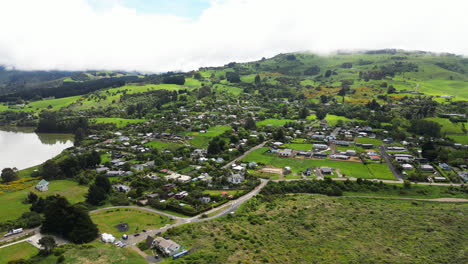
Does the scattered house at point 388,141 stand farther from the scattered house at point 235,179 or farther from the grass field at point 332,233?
the scattered house at point 235,179

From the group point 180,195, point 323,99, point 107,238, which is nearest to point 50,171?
point 180,195

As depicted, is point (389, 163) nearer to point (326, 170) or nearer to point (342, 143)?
point (342, 143)

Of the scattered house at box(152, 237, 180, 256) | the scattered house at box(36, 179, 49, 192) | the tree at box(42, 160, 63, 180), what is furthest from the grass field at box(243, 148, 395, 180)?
the scattered house at box(36, 179, 49, 192)

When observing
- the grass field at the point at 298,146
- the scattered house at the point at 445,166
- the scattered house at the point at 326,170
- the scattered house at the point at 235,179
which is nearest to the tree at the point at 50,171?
the scattered house at the point at 235,179

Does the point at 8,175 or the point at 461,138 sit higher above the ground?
the point at 8,175

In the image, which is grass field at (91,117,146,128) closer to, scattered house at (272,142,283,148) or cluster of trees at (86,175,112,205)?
scattered house at (272,142,283,148)

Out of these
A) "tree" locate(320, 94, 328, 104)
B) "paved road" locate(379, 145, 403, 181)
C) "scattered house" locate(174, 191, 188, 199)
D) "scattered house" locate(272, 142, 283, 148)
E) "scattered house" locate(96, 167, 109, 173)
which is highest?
"tree" locate(320, 94, 328, 104)

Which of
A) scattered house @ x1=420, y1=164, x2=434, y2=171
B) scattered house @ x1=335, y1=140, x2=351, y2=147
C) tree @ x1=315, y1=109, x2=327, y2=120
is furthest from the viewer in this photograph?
tree @ x1=315, y1=109, x2=327, y2=120
